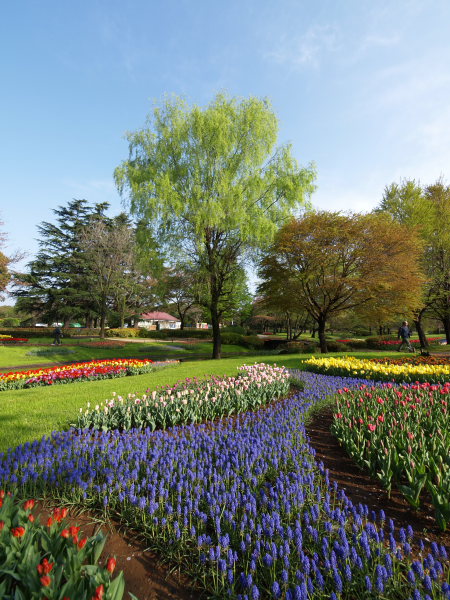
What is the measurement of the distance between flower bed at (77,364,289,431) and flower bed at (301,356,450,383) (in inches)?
144

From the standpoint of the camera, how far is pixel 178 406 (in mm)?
6406

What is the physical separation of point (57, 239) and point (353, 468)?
4884 centimetres

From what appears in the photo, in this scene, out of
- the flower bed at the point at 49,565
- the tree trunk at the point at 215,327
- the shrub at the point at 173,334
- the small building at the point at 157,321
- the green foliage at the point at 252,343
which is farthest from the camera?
the small building at the point at 157,321

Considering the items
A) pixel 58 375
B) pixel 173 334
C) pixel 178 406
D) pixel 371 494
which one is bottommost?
pixel 371 494

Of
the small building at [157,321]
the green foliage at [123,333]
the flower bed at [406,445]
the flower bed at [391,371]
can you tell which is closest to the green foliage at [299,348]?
the flower bed at [391,371]

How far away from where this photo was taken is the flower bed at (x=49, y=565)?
5.96 ft

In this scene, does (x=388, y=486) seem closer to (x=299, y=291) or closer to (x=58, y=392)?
(x=58, y=392)

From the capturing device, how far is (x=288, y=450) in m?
4.31

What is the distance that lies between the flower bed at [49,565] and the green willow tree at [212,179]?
49.9 ft

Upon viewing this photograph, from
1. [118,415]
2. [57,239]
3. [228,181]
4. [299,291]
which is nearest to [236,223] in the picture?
[228,181]

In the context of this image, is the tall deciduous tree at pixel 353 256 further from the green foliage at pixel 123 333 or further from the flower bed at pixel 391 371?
the green foliage at pixel 123 333

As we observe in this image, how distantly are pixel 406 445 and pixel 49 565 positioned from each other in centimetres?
409

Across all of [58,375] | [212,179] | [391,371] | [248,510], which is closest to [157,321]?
[212,179]

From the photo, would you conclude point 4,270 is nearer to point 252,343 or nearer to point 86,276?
point 86,276
